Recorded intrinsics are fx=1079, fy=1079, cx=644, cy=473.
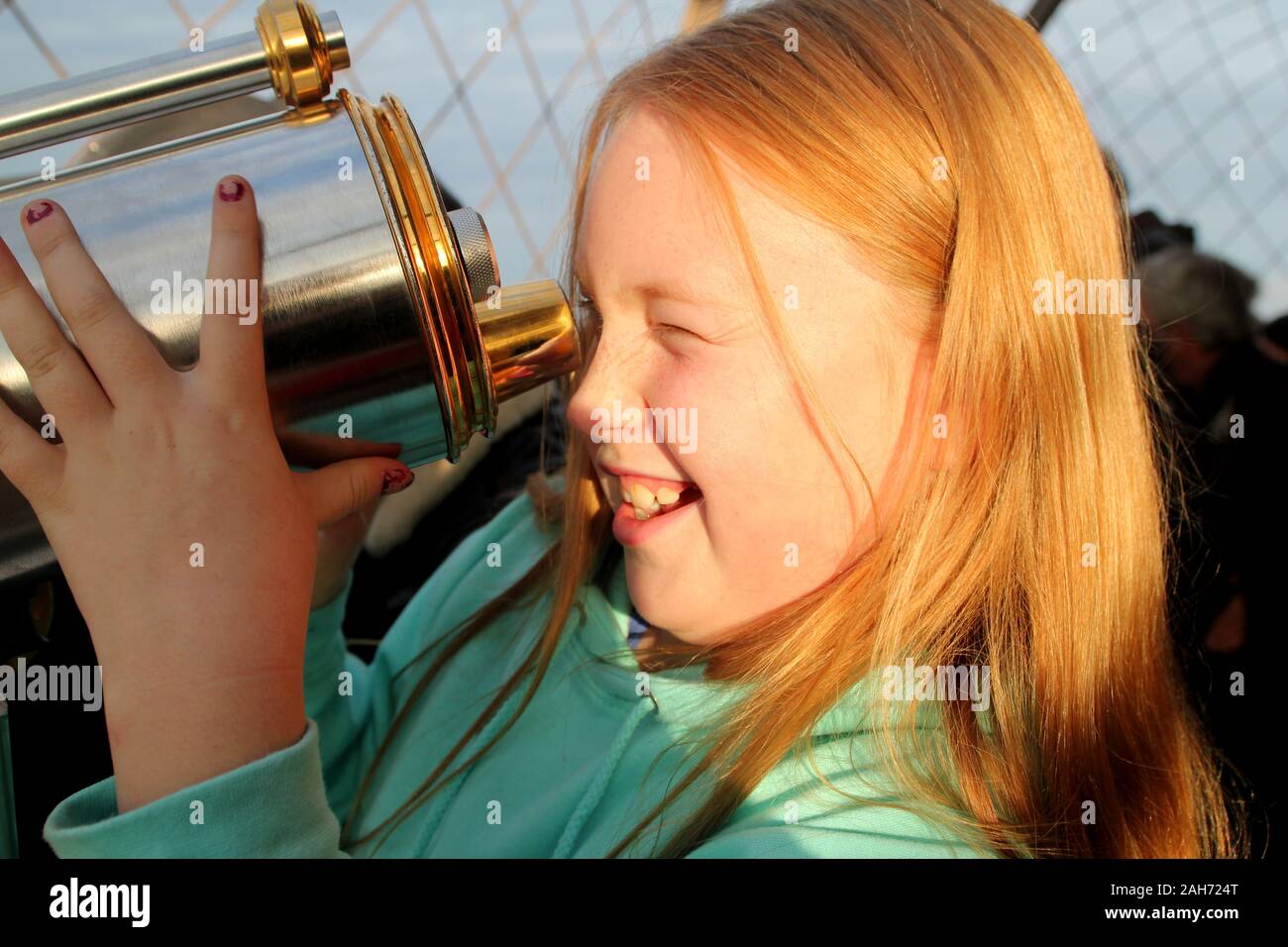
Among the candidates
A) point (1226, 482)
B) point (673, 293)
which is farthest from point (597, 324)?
point (1226, 482)

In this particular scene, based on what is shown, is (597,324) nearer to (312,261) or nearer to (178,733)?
(312,261)

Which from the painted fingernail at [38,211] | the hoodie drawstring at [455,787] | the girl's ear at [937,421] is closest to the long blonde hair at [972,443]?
the girl's ear at [937,421]

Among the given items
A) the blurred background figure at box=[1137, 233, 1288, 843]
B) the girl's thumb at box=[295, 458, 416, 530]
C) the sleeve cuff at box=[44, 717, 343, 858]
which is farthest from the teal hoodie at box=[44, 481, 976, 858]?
the blurred background figure at box=[1137, 233, 1288, 843]

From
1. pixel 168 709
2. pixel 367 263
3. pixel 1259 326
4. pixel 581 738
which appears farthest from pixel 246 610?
pixel 1259 326

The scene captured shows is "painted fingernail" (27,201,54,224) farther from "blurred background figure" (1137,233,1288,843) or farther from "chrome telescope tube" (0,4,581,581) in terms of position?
"blurred background figure" (1137,233,1288,843)

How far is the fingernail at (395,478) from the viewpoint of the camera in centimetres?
55

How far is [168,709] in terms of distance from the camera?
0.48 metres

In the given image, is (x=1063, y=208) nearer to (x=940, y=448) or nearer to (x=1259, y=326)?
(x=940, y=448)

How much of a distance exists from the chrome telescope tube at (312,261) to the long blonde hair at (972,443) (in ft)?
0.55

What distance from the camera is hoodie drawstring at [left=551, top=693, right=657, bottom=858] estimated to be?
2.07 feet

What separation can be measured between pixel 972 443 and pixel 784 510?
131 mm

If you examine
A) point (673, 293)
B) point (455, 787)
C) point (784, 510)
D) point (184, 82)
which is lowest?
point (455, 787)

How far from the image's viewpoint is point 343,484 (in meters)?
0.53

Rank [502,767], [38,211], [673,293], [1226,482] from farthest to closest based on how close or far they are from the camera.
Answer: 1. [1226,482]
2. [502,767]
3. [673,293]
4. [38,211]
